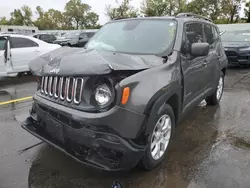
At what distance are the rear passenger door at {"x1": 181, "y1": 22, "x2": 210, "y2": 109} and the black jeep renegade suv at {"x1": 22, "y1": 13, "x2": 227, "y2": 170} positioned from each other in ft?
0.10

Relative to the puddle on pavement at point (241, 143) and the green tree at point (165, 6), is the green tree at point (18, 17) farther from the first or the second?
the puddle on pavement at point (241, 143)

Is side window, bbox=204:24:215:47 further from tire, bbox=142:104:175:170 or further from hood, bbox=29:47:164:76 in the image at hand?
tire, bbox=142:104:175:170

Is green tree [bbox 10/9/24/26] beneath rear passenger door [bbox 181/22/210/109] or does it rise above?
above

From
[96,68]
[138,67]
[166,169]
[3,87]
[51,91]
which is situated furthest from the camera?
[3,87]

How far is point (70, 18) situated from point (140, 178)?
70.1m

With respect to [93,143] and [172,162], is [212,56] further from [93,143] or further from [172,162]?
[93,143]

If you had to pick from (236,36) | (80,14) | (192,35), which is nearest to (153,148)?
(192,35)

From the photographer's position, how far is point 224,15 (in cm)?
3853

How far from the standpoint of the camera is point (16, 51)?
8.39m

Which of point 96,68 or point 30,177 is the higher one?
point 96,68

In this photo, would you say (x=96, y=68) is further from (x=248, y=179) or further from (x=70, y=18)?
(x=70, y=18)

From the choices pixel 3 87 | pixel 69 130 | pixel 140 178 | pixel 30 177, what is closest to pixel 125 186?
pixel 140 178

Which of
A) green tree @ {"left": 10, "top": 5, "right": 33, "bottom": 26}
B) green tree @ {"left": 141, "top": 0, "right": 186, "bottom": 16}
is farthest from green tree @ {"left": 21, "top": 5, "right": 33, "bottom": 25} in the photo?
green tree @ {"left": 141, "top": 0, "right": 186, "bottom": 16}

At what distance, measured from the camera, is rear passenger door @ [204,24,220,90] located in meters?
4.53
